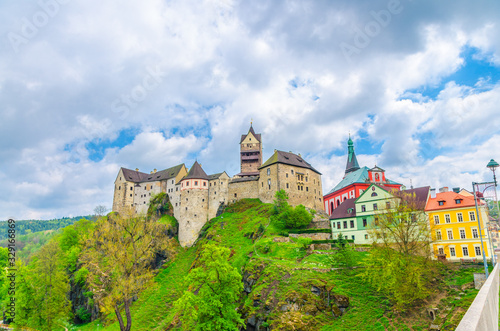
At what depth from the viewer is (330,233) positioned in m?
52.4

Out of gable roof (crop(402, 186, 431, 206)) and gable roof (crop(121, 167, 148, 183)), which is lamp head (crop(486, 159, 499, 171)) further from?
gable roof (crop(121, 167, 148, 183))

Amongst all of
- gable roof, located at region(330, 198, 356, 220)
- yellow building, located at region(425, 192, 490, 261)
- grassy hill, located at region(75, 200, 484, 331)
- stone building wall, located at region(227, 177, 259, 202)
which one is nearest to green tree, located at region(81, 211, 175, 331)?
grassy hill, located at region(75, 200, 484, 331)

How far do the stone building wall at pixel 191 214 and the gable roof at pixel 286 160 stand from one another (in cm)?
1702

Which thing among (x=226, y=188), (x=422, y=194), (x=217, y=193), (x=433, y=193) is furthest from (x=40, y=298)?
(x=433, y=193)

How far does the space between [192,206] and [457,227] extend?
53085 millimetres

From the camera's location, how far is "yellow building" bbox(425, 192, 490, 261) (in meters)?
39.4

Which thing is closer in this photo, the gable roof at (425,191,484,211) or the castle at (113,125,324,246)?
the gable roof at (425,191,484,211)

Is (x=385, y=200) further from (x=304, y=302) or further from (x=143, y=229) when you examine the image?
(x=143, y=229)

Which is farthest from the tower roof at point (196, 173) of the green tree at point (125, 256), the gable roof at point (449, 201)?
the gable roof at point (449, 201)

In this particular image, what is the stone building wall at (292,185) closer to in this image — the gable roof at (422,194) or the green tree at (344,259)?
the gable roof at (422,194)

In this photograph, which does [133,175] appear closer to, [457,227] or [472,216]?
[457,227]

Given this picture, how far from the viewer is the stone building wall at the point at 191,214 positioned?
234 ft

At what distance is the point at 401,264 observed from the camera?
3130 cm

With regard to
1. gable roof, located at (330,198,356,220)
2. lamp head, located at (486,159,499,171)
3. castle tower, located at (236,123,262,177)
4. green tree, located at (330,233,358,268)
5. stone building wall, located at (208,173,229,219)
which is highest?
castle tower, located at (236,123,262,177)
